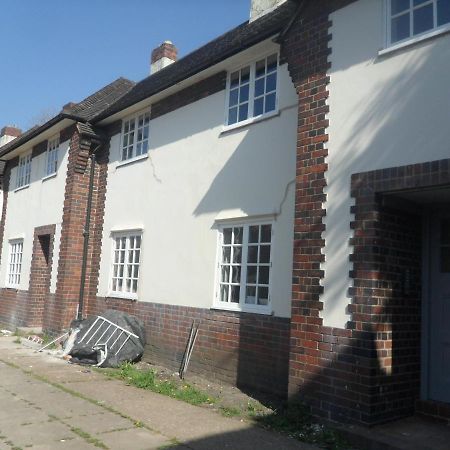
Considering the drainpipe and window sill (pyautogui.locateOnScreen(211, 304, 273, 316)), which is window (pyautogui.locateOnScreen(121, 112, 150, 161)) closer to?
the drainpipe

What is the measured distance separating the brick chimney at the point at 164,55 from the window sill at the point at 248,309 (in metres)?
9.23

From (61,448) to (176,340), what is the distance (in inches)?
164

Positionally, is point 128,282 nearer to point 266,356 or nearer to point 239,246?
point 239,246

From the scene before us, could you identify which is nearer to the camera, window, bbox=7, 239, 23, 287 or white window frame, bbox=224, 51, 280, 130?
white window frame, bbox=224, 51, 280, 130

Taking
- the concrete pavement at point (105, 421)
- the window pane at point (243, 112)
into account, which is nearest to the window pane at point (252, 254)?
the window pane at point (243, 112)

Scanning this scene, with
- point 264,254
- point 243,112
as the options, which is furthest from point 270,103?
point 264,254

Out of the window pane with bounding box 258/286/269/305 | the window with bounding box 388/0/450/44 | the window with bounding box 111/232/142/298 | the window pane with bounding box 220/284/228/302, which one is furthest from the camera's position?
the window with bounding box 111/232/142/298

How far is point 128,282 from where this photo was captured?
10.7 metres

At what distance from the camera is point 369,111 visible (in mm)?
5750

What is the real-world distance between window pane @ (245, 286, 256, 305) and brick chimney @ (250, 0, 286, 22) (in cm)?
591

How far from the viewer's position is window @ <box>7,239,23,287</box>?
49.9 feet

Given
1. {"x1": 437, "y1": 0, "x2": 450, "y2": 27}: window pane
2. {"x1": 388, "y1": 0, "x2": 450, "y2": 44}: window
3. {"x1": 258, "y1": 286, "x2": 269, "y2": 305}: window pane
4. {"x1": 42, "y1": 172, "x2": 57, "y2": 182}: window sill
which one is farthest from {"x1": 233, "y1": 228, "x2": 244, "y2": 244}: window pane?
{"x1": 42, "y1": 172, "x2": 57, "y2": 182}: window sill

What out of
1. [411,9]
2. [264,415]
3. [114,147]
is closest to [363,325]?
[264,415]

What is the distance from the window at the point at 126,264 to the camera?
1055 centimetres
